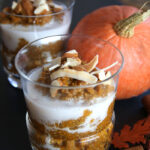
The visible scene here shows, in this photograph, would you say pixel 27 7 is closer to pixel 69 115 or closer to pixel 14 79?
pixel 14 79

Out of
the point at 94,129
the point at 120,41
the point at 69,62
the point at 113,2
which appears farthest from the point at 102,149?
the point at 113,2

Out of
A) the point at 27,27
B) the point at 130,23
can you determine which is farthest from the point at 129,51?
the point at 27,27

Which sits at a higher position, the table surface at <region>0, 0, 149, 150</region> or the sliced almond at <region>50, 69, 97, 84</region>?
the sliced almond at <region>50, 69, 97, 84</region>

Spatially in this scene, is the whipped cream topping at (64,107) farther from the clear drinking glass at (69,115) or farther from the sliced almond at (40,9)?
the sliced almond at (40,9)

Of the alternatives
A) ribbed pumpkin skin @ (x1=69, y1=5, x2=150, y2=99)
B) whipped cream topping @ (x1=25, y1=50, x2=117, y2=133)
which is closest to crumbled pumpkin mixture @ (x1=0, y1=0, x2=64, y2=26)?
ribbed pumpkin skin @ (x1=69, y1=5, x2=150, y2=99)

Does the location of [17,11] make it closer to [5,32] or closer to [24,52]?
[5,32]

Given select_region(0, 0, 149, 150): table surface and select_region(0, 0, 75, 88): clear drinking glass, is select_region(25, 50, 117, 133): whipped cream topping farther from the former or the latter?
select_region(0, 0, 75, 88): clear drinking glass
